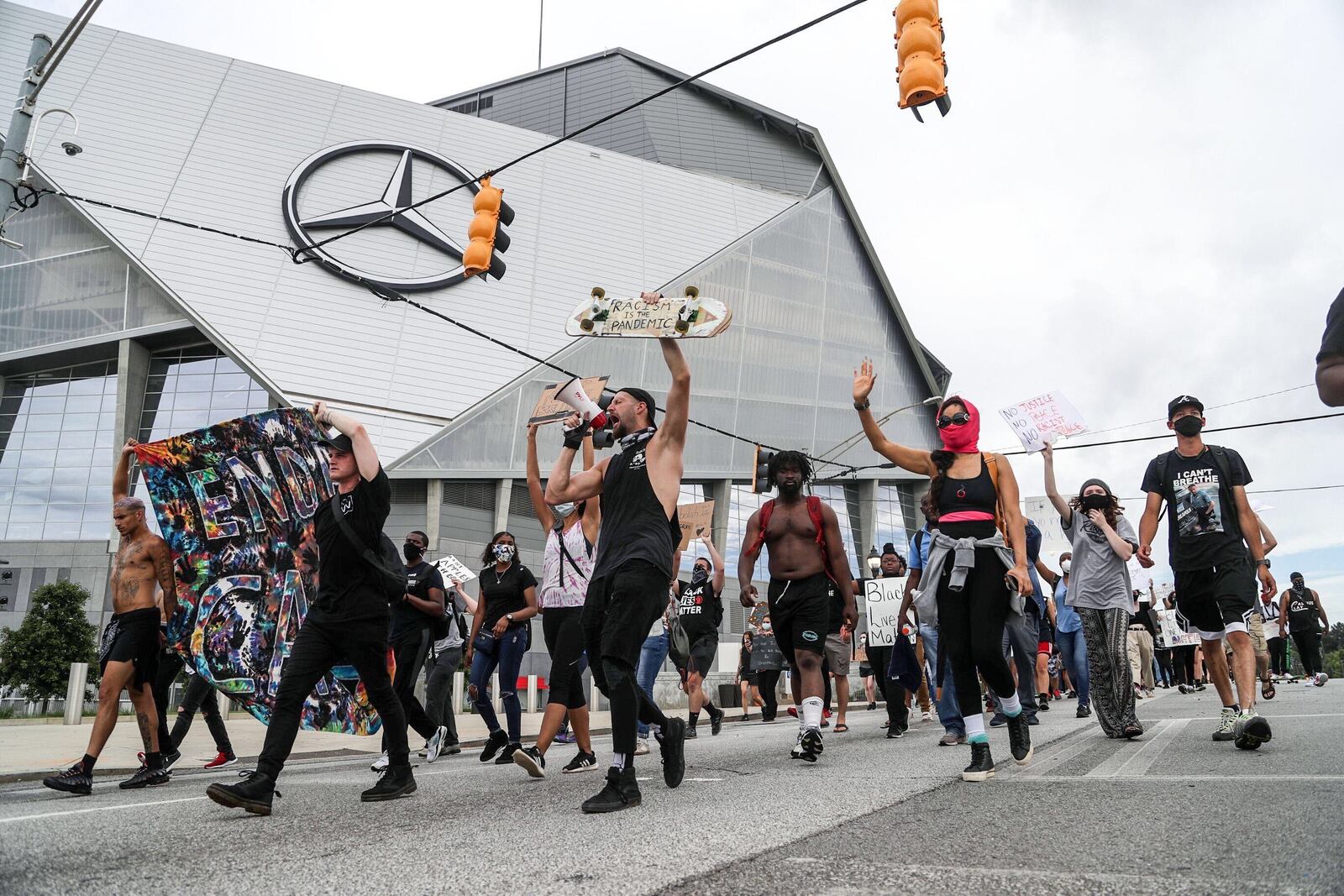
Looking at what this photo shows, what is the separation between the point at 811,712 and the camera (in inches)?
221

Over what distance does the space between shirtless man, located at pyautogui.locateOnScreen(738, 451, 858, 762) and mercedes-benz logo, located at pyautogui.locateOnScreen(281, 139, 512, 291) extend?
27.3 metres

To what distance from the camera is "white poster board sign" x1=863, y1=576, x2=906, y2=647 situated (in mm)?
9844

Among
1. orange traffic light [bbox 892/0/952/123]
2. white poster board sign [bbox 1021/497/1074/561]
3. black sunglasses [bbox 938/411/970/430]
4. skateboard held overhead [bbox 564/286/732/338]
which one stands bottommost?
black sunglasses [bbox 938/411/970/430]

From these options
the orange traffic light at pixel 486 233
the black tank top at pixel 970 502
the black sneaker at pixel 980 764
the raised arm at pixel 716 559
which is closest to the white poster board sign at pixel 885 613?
the raised arm at pixel 716 559

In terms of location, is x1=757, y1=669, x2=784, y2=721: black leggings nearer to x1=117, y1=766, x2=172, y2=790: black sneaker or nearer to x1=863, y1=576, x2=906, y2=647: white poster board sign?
x1=863, y1=576, x2=906, y2=647: white poster board sign

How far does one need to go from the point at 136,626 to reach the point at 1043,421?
5.87 m

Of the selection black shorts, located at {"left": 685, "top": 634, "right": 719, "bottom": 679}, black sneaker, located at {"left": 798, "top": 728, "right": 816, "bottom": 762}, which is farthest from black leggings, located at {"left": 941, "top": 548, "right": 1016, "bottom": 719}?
black shorts, located at {"left": 685, "top": 634, "right": 719, "bottom": 679}

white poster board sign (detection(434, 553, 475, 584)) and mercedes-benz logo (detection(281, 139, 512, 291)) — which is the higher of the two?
mercedes-benz logo (detection(281, 139, 512, 291))

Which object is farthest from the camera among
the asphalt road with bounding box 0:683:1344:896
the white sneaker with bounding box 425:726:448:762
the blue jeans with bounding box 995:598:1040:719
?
the blue jeans with bounding box 995:598:1040:719

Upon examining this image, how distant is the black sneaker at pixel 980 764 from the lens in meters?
4.20

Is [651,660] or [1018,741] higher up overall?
[651,660]

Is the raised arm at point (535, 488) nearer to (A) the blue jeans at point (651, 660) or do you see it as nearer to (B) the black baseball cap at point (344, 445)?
(B) the black baseball cap at point (344, 445)

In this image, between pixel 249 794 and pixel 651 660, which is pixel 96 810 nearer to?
pixel 249 794

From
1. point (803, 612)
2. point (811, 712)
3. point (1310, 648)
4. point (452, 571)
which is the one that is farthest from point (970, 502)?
point (1310, 648)
